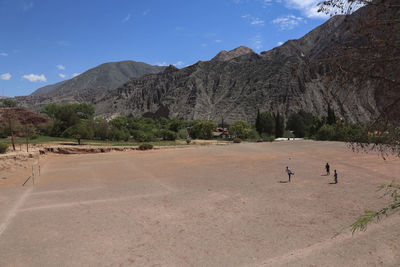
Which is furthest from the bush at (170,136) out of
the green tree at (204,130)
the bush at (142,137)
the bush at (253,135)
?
the bush at (253,135)

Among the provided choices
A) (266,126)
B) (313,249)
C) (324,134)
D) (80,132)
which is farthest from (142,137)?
(313,249)

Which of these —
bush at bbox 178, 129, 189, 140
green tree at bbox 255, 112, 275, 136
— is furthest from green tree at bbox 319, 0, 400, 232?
green tree at bbox 255, 112, 275, 136

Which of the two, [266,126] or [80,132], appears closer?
[80,132]

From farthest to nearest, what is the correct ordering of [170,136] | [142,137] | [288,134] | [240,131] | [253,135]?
[240,131] < [253,135] < [288,134] < [170,136] < [142,137]

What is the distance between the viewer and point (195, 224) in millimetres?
10805

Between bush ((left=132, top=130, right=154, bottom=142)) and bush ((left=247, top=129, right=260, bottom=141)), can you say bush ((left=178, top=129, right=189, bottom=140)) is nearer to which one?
bush ((left=132, top=130, right=154, bottom=142))

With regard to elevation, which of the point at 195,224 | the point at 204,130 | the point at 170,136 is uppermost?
the point at 204,130

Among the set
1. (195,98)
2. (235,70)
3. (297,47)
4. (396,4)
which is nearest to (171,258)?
(396,4)

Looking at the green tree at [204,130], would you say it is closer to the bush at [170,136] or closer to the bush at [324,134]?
the bush at [170,136]

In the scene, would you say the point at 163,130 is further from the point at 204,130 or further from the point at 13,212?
the point at 13,212

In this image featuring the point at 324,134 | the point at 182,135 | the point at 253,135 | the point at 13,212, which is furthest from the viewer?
the point at 182,135

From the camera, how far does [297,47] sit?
16600 centimetres

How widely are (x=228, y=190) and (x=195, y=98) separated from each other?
131 metres

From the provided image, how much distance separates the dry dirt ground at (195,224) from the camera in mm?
8094
